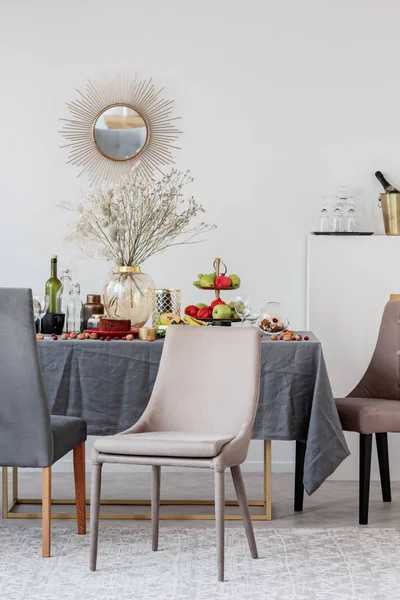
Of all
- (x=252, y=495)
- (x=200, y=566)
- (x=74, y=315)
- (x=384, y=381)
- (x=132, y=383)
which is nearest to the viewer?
(x=200, y=566)

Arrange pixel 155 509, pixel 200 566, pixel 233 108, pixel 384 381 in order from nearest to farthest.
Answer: pixel 200 566, pixel 155 509, pixel 384 381, pixel 233 108

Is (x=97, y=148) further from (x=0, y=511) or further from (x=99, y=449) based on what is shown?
(x=99, y=449)

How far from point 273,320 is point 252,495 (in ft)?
3.02

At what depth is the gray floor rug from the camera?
105 inches

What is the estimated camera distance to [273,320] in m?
3.62

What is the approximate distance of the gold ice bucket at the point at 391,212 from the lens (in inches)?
175

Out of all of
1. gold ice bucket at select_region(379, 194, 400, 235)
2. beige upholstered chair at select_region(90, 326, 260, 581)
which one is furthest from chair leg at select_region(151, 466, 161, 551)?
gold ice bucket at select_region(379, 194, 400, 235)

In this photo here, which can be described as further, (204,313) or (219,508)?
(204,313)

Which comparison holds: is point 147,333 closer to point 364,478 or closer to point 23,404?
point 23,404

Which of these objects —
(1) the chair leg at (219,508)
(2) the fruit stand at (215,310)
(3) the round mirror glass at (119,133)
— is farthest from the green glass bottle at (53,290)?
(1) the chair leg at (219,508)

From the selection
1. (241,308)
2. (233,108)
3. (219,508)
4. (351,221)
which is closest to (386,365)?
(241,308)

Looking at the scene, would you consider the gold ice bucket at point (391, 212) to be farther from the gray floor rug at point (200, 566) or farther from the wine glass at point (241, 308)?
the gray floor rug at point (200, 566)

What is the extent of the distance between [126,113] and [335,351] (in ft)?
5.44

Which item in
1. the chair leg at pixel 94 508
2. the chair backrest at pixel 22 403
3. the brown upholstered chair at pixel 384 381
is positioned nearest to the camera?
the chair leg at pixel 94 508
